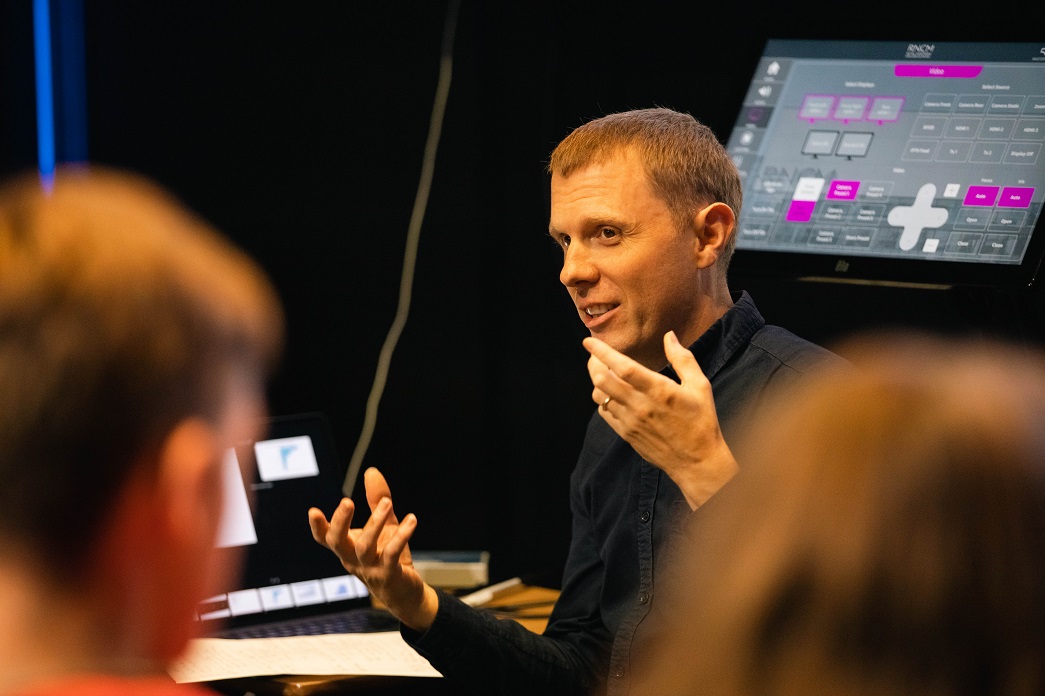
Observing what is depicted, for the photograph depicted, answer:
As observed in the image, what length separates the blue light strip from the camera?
3.27 m

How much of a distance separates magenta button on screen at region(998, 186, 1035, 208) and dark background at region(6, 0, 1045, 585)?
811 mm

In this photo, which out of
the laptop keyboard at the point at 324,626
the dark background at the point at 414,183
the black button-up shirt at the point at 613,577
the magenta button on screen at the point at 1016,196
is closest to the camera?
the magenta button on screen at the point at 1016,196

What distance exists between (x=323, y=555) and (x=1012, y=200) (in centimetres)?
136

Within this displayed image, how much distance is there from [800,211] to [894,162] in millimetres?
154

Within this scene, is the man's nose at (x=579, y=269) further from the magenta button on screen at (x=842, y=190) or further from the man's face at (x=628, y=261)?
the magenta button on screen at (x=842, y=190)

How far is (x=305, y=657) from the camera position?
2.07m

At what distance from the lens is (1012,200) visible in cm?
183

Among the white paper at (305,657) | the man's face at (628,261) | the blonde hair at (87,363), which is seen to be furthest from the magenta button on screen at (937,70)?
the blonde hair at (87,363)

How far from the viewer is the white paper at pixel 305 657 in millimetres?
1981

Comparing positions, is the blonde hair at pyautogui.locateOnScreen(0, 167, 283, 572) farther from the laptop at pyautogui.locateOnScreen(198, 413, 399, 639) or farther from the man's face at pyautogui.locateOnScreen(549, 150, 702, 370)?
the laptop at pyautogui.locateOnScreen(198, 413, 399, 639)

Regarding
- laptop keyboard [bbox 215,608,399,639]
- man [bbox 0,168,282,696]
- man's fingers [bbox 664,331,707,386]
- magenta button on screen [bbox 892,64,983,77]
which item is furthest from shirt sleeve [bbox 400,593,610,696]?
man [bbox 0,168,282,696]

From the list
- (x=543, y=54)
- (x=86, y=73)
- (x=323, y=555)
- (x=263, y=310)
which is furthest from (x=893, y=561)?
(x=86, y=73)

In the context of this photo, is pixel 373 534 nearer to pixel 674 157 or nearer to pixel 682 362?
pixel 682 362

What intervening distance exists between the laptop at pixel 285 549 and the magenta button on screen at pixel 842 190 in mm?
1078
